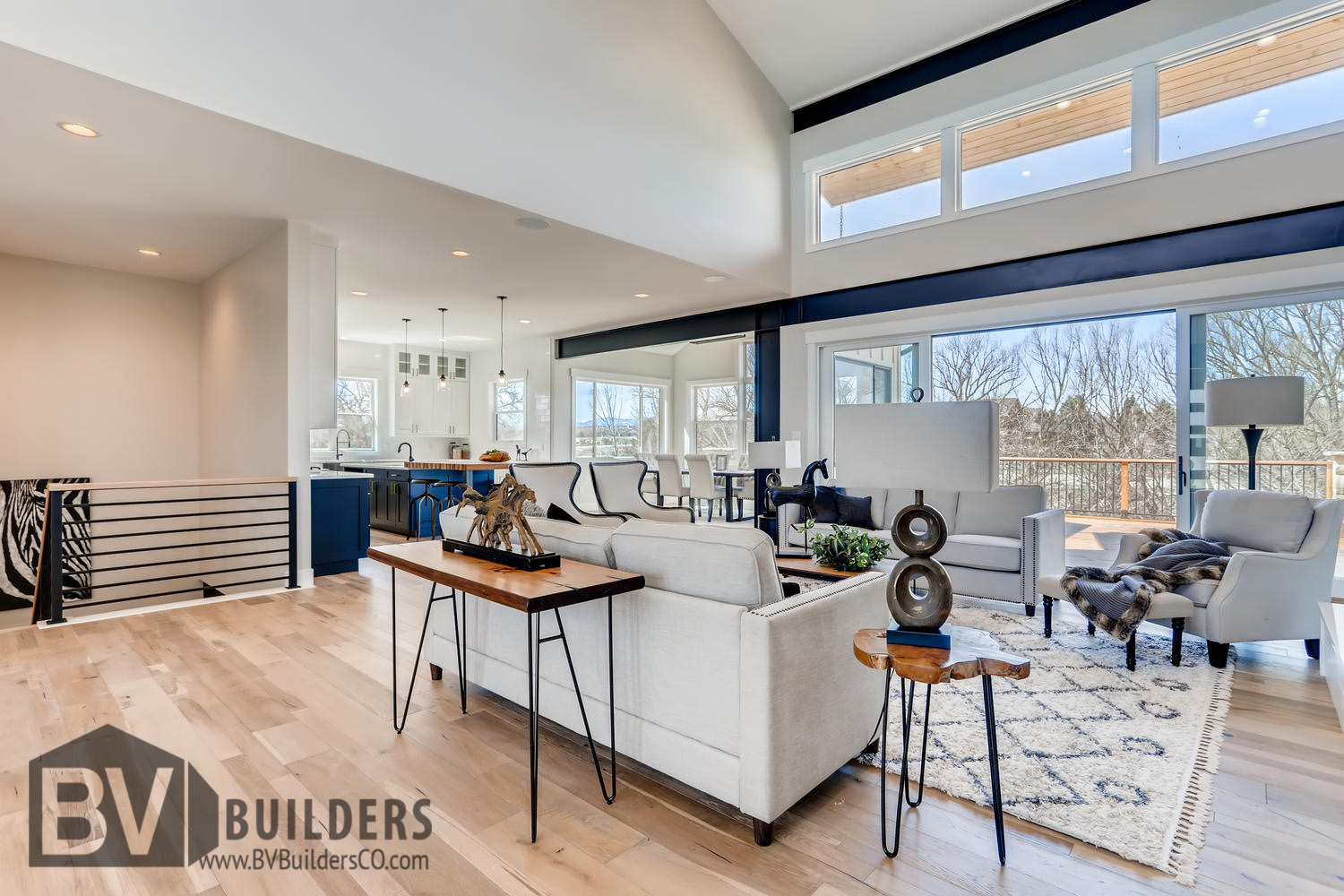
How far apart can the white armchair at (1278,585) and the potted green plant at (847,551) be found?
1.61m

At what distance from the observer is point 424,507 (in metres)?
7.29

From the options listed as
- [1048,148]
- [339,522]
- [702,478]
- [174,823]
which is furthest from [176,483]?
[1048,148]

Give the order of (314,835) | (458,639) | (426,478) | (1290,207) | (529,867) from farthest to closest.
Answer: (426,478), (1290,207), (458,639), (314,835), (529,867)

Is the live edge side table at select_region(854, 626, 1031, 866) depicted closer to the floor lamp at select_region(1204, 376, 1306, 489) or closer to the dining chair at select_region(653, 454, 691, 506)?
the floor lamp at select_region(1204, 376, 1306, 489)

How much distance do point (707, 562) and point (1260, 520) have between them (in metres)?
3.38

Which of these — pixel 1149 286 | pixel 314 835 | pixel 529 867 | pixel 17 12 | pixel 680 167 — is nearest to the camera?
pixel 529 867

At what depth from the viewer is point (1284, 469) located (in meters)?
4.36

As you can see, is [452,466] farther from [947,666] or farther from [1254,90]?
[1254,90]

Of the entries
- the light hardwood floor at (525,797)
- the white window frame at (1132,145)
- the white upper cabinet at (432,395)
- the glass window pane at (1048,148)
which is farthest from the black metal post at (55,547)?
the glass window pane at (1048,148)

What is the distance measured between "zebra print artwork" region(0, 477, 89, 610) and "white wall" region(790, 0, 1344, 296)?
702cm

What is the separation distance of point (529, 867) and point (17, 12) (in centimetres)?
357

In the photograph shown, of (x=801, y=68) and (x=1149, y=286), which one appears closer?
(x=1149, y=286)

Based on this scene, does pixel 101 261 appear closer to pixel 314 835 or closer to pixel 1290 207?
pixel 314 835

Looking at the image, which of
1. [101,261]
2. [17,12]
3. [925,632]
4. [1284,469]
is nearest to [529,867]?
[925,632]
